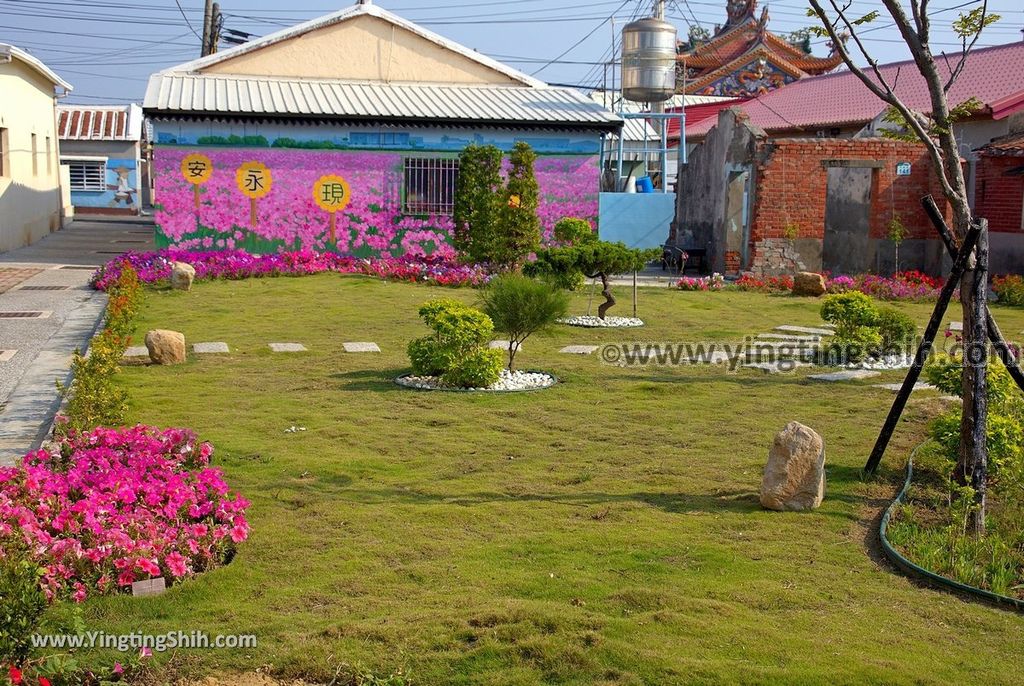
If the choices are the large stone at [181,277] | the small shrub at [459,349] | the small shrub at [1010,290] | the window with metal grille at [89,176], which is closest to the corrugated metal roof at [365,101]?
the large stone at [181,277]

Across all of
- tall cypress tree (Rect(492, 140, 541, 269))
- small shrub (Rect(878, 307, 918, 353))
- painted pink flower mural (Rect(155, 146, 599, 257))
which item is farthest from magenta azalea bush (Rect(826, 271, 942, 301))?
small shrub (Rect(878, 307, 918, 353))

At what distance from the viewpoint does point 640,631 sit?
4.59 meters

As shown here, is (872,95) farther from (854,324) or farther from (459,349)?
(459,349)

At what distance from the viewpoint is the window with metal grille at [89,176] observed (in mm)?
46406

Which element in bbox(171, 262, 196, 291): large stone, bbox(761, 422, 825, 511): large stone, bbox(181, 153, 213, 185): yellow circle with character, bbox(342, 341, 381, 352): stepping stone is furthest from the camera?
bbox(181, 153, 213, 185): yellow circle with character

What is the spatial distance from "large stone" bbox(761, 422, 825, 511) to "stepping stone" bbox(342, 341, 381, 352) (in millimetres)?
6684

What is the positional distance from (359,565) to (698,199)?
69.3 ft

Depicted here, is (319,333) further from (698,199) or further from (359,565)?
(698,199)

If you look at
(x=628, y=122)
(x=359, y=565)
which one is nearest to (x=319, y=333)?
(x=359, y=565)

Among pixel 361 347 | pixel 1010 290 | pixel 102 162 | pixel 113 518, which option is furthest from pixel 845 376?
pixel 102 162

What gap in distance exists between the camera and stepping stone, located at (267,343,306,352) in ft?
40.1

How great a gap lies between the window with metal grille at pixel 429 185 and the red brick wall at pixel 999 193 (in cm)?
1096

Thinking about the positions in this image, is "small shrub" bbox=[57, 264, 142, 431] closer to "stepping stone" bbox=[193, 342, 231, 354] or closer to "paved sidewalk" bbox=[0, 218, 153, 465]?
"paved sidewalk" bbox=[0, 218, 153, 465]

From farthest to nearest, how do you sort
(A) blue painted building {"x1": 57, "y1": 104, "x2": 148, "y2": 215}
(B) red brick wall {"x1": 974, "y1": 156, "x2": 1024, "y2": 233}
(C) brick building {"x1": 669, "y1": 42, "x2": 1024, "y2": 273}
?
(A) blue painted building {"x1": 57, "y1": 104, "x2": 148, "y2": 215} → (C) brick building {"x1": 669, "y1": 42, "x2": 1024, "y2": 273} → (B) red brick wall {"x1": 974, "y1": 156, "x2": 1024, "y2": 233}
